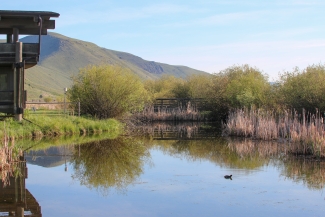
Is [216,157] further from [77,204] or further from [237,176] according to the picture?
[77,204]

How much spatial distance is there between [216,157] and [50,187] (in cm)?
704

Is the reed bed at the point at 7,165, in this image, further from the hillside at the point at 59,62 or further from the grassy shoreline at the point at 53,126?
the hillside at the point at 59,62

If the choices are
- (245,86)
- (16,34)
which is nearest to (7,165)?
(16,34)

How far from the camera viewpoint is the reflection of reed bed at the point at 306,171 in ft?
39.6

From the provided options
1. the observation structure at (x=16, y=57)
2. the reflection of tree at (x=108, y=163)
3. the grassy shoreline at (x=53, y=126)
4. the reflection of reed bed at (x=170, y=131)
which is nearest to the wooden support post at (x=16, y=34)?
the observation structure at (x=16, y=57)

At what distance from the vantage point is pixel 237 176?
13055mm

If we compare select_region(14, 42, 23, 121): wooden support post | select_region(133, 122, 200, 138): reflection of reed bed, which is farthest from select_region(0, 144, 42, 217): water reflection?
select_region(133, 122, 200, 138): reflection of reed bed

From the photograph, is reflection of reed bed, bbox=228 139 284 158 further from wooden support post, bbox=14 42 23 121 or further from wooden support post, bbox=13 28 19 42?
wooden support post, bbox=13 28 19 42

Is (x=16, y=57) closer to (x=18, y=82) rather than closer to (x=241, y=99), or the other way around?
(x=18, y=82)

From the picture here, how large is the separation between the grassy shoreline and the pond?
4860mm

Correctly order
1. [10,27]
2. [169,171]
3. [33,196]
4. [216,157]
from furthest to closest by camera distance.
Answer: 1. [216,157]
2. [169,171]
3. [10,27]
4. [33,196]

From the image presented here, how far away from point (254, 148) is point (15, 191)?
1092 cm

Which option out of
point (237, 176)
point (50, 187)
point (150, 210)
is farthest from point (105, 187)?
point (237, 176)

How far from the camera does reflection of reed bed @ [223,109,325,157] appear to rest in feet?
51.8
